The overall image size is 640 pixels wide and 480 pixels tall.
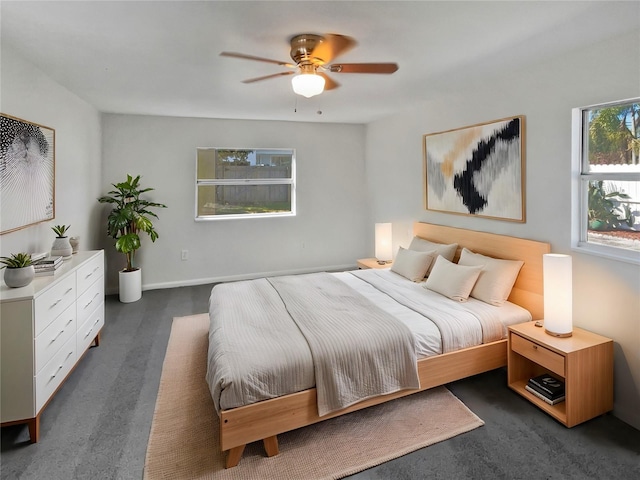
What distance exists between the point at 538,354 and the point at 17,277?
3.34m

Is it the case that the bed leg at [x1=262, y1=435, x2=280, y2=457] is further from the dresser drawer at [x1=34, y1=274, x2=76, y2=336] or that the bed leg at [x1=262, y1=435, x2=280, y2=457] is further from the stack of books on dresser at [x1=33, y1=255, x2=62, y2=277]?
the stack of books on dresser at [x1=33, y1=255, x2=62, y2=277]

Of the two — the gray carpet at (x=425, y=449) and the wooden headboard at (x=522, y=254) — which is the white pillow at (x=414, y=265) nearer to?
the wooden headboard at (x=522, y=254)

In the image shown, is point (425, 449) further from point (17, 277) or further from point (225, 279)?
point (225, 279)

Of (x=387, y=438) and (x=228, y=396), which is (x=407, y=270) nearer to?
(x=387, y=438)

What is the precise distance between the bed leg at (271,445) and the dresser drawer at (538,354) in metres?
1.78

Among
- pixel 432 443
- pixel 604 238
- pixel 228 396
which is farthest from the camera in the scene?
pixel 604 238

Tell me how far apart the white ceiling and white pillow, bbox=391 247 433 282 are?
1692mm

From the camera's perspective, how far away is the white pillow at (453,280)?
9.71 ft

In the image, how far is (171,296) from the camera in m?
4.66

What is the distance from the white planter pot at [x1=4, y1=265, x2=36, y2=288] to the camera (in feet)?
6.82

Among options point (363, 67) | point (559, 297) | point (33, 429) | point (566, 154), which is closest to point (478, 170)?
→ point (566, 154)

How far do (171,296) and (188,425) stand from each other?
275 cm

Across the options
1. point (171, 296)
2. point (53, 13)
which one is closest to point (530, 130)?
point (53, 13)

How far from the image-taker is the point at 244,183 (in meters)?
5.40
